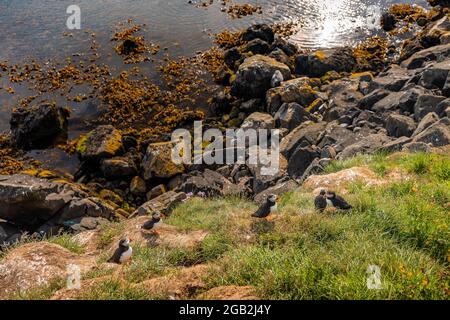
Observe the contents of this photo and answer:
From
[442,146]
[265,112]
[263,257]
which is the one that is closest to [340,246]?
[263,257]

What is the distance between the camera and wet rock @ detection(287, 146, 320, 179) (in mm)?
24281

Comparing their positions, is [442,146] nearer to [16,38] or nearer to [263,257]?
[263,257]

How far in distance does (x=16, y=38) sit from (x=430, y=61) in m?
45.8

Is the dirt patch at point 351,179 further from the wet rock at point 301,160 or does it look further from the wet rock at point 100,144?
the wet rock at point 100,144

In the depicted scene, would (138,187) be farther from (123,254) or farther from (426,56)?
(426,56)

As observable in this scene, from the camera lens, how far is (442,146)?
1752 centimetres

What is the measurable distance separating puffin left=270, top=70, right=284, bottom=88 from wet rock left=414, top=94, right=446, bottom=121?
14.4m

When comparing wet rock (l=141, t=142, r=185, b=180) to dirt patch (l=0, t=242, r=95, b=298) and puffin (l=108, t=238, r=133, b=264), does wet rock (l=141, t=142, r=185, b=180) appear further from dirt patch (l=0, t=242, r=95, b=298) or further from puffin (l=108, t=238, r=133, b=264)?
puffin (l=108, t=238, r=133, b=264)

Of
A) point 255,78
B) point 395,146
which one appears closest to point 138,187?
point 255,78

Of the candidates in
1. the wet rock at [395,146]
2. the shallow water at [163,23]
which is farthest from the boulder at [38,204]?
the shallow water at [163,23]

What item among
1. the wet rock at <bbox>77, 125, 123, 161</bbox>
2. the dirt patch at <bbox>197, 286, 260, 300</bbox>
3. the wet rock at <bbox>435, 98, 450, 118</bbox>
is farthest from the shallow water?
the dirt patch at <bbox>197, 286, 260, 300</bbox>

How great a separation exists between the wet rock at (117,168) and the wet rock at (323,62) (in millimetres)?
20255

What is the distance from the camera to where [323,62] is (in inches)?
1553

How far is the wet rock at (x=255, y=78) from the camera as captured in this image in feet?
122
